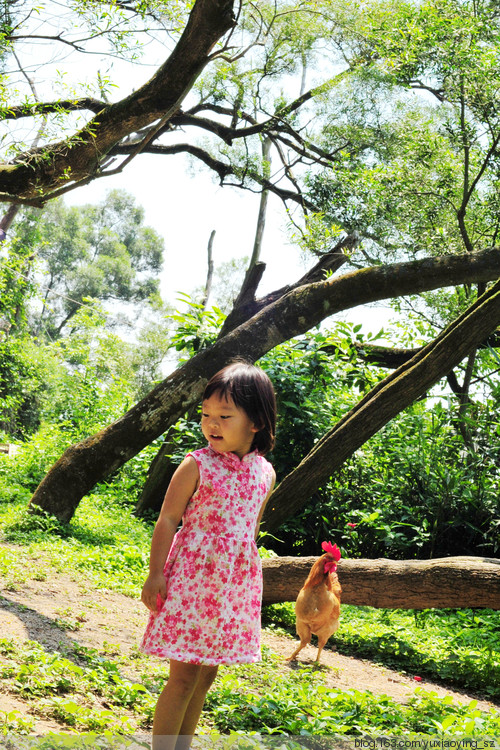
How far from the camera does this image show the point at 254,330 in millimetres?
6992

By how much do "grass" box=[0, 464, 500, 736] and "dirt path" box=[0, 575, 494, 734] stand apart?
0.27ft

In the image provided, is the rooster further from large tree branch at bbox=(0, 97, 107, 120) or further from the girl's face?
large tree branch at bbox=(0, 97, 107, 120)

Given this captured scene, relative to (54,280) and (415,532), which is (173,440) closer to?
(415,532)

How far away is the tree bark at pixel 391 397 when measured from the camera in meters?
6.16

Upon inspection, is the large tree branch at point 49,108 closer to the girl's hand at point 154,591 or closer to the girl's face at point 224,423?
the girl's face at point 224,423

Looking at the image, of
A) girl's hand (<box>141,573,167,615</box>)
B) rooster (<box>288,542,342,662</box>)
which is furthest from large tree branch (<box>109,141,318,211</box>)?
girl's hand (<box>141,573,167,615</box>)

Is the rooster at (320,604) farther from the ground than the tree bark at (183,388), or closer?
closer

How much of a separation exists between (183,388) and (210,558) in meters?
4.82

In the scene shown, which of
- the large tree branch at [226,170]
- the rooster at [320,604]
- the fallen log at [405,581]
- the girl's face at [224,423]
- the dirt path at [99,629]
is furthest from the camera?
the large tree branch at [226,170]

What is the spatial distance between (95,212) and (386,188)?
30.4 m

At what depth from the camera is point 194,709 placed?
7.45ft

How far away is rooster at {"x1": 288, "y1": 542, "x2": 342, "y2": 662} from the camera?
432 cm

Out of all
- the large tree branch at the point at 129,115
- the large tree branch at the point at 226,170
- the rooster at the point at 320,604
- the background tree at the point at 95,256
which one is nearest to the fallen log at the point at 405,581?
the rooster at the point at 320,604

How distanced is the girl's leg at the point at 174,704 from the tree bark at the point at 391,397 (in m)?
4.29
